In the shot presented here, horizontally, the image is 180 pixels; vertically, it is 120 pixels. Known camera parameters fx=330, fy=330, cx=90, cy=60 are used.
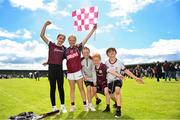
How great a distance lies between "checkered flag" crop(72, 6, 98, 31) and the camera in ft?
36.1

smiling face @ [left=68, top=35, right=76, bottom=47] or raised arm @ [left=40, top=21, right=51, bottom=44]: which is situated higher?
raised arm @ [left=40, top=21, right=51, bottom=44]

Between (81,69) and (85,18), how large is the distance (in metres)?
2.37

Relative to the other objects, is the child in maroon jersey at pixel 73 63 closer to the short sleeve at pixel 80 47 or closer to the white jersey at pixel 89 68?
the short sleeve at pixel 80 47

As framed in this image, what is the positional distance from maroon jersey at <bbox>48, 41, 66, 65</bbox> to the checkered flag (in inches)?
85.1

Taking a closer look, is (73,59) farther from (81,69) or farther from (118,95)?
(118,95)

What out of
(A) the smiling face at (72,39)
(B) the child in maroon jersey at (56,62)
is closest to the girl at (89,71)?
(A) the smiling face at (72,39)

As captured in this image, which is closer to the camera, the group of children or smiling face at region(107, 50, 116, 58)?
smiling face at region(107, 50, 116, 58)

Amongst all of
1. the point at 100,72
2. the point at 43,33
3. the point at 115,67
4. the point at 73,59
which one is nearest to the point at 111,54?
the point at 115,67

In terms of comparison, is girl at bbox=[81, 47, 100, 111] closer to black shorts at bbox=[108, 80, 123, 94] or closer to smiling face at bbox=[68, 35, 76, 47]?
smiling face at bbox=[68, 35, 76, 47]

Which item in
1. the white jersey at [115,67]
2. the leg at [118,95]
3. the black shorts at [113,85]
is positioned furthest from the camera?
the white jersey at [115,67]

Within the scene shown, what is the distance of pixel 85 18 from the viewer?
11.2 m

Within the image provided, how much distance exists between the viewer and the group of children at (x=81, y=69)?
874 cm

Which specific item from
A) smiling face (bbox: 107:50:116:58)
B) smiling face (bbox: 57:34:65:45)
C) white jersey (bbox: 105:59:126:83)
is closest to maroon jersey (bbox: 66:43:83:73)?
smiling face (bbox: 57:34:65:45)

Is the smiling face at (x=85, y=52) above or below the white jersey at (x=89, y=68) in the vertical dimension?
above
